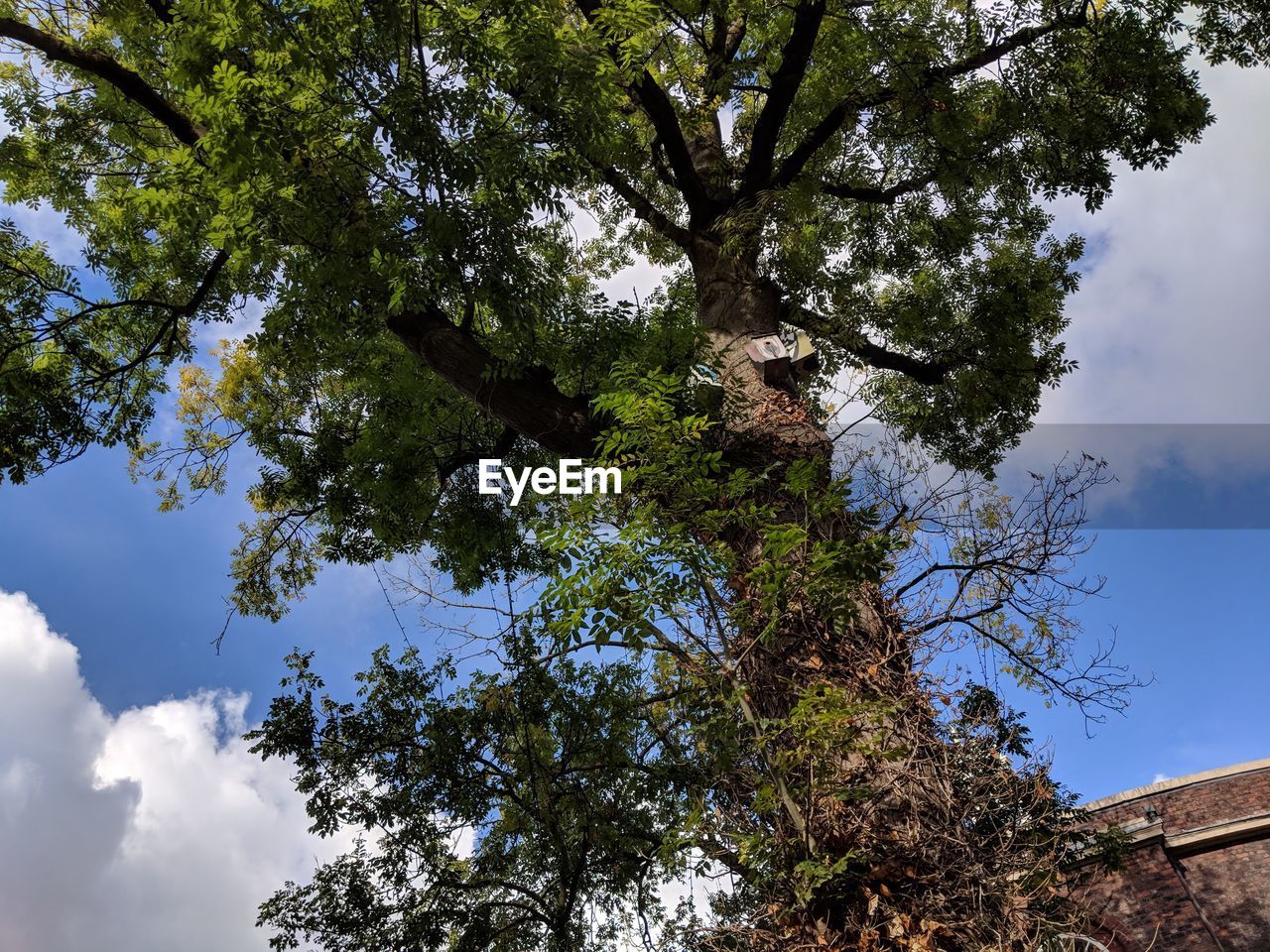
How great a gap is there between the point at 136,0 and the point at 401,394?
373cm

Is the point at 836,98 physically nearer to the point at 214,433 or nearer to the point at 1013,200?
the point at 1013,200

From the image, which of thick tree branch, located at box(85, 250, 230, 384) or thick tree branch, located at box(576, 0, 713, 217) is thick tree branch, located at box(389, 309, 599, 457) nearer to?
thick tree branch, located at box(85, 250, 230, 384)

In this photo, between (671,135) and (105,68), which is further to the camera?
(671,135)

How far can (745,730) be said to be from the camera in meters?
4.43

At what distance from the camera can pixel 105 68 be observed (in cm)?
637

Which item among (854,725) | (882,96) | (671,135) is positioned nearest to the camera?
(854,725)

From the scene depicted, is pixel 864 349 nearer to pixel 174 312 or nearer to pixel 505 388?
pixel 505 388

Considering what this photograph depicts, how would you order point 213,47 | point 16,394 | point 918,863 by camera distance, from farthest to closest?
point 16,394
point 213,47
point 918,863

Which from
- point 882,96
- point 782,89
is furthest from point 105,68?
point 882,96

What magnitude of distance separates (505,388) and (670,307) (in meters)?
1.33

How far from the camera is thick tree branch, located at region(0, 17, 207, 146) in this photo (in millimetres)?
6344

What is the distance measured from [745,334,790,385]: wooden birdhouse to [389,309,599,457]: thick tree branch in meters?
1.31

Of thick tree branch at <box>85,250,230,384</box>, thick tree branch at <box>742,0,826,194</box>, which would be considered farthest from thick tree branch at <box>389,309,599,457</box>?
thick tree branch at <box>742,0,826,194</box>

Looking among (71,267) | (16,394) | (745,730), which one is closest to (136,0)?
(71,267)
